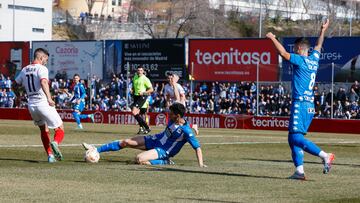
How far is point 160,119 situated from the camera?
42188 mm

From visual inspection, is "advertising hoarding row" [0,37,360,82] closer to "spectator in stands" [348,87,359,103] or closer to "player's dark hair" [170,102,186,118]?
"spectator in stands" [348,87,359,103]

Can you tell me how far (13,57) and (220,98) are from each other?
54.2ft

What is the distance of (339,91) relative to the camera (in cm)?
3703

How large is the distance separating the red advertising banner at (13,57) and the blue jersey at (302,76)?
40106 millimetres

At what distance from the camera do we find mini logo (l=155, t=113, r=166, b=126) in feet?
137

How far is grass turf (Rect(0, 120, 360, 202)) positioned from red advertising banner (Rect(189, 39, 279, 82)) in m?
23.2

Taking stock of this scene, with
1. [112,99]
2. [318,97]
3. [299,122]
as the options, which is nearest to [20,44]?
[112,99]

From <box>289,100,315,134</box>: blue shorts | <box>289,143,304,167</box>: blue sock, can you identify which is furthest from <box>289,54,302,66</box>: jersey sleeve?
<box>289,143,304,167</box>: blue sock

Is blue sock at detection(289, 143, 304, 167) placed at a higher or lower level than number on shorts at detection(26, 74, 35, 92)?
lower

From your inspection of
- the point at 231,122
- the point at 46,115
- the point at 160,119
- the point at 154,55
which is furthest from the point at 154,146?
the point at 154,55

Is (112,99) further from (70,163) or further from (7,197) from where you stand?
(7,197)

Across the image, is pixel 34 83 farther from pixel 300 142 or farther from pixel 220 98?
pixel 220 98

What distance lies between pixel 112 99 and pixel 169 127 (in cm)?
2853

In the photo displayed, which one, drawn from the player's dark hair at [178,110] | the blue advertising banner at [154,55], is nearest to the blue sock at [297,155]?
the player's dark hair at [178,110]
